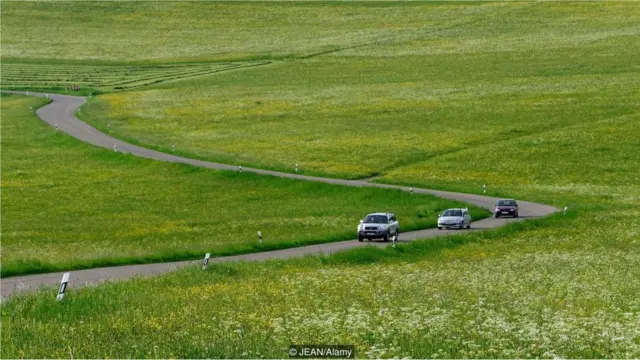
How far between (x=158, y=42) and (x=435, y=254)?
15191 centimetres

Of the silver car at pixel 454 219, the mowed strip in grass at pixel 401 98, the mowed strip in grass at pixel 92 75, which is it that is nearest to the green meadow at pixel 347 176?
the mowed strip in grass at pixel 401 98

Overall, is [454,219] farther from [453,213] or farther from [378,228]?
[378,228]

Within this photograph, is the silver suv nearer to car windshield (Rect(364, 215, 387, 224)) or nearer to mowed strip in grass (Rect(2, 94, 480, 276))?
car windshield (Rect(364, 215, 387, 224))

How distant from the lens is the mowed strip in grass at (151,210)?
139ft

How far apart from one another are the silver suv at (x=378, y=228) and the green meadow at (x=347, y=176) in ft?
4.23

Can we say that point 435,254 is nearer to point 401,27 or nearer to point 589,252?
point 589,252

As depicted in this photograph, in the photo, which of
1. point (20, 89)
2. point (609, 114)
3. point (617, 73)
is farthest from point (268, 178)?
point (20, 89)

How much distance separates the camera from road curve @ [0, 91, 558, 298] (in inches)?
1288

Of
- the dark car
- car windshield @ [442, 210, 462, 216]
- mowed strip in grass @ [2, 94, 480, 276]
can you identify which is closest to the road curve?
the dark car

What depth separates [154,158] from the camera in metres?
85.1

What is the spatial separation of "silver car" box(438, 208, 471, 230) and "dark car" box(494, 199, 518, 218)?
11.9 ft

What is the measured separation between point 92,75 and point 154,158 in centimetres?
7619

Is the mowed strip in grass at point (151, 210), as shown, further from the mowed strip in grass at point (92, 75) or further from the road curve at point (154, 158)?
the mowed strip in grass at point (92, 75)


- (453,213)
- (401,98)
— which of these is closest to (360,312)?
(453,213)
